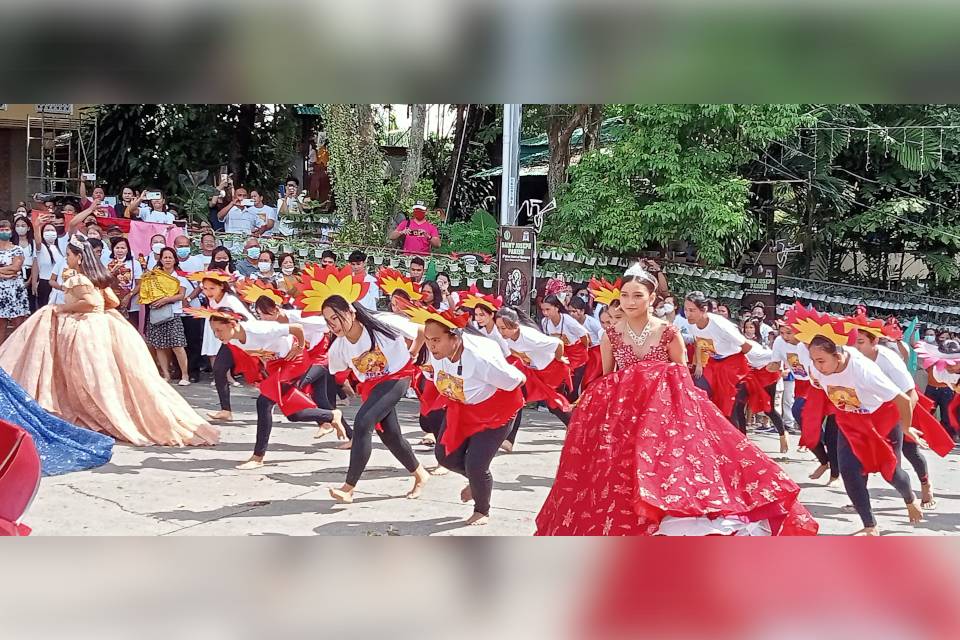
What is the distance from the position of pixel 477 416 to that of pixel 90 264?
10.1 feet

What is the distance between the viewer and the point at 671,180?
927cm

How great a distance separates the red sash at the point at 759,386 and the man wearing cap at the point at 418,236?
12.6ft

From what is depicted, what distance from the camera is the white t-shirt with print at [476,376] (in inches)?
180

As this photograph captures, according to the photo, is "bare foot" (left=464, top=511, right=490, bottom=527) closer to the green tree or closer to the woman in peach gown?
the woman in peach gown

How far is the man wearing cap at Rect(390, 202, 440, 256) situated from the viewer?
9.78 m

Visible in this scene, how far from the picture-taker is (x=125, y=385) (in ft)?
20.6

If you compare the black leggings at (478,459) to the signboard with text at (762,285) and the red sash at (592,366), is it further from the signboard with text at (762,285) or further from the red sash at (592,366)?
the signboard with text at (762,285)

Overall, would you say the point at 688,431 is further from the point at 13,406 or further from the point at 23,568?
the point at 13,406

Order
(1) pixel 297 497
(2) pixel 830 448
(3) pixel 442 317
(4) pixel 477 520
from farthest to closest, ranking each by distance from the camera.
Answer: (2) pixel 830 448, (1) pixel 297 497, (4) pixel 477 520, (3) pixel 442 317

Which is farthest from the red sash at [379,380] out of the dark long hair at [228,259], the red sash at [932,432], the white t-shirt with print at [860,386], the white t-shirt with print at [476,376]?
the dark long hair at [228,259]

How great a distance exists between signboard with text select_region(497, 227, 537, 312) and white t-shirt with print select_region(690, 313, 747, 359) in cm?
223

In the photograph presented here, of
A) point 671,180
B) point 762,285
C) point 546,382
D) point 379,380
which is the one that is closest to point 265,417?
point 379,380

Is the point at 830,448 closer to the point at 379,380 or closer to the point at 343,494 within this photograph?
the point at 379,380
